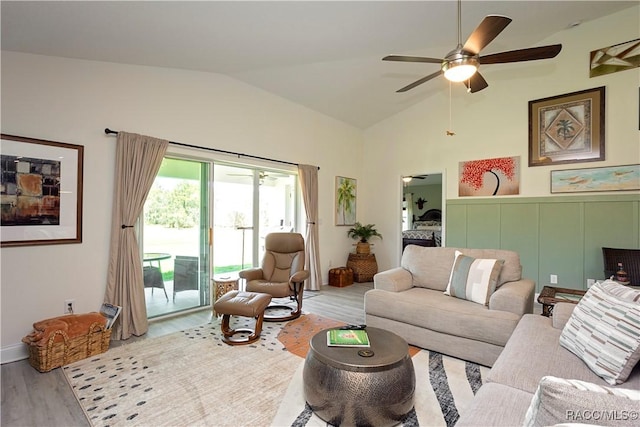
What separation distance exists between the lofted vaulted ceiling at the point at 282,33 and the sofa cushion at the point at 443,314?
9.21 ft

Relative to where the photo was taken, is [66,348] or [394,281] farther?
[394,281]

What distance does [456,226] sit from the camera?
17.5ft

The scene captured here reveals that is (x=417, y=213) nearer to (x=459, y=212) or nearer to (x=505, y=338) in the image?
(x=459, y=212)

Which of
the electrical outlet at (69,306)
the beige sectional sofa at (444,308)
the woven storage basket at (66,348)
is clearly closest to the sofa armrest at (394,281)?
the beige sectional sofa at (444,308)

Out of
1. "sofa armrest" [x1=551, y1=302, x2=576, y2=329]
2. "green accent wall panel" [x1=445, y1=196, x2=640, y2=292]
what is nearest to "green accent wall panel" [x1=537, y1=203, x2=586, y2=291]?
"green accent wall panel" [x1=445, y1=196, x2=640, y2=292]

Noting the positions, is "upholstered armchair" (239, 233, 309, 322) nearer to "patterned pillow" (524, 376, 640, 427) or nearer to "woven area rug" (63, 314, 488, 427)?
"woven area rug" (63, 314, 488, 427)

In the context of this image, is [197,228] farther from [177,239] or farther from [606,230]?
[606,230]

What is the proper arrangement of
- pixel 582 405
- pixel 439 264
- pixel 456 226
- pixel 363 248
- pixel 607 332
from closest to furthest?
pixel 582 405 < pixel 607 332 < pixel 439 264 < pixel 456 226 < pixel 363 248

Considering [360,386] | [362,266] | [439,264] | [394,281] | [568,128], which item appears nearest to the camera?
[360,386]

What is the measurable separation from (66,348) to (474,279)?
364 centimetres

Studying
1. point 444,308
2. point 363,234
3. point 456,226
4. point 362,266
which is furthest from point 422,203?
point 444,308

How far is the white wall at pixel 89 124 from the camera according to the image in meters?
2.68

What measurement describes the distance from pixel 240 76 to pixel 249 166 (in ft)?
4.14

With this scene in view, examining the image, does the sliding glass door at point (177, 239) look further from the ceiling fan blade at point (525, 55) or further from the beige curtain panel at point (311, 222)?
the ceiling fan blade at point (525, 55)
